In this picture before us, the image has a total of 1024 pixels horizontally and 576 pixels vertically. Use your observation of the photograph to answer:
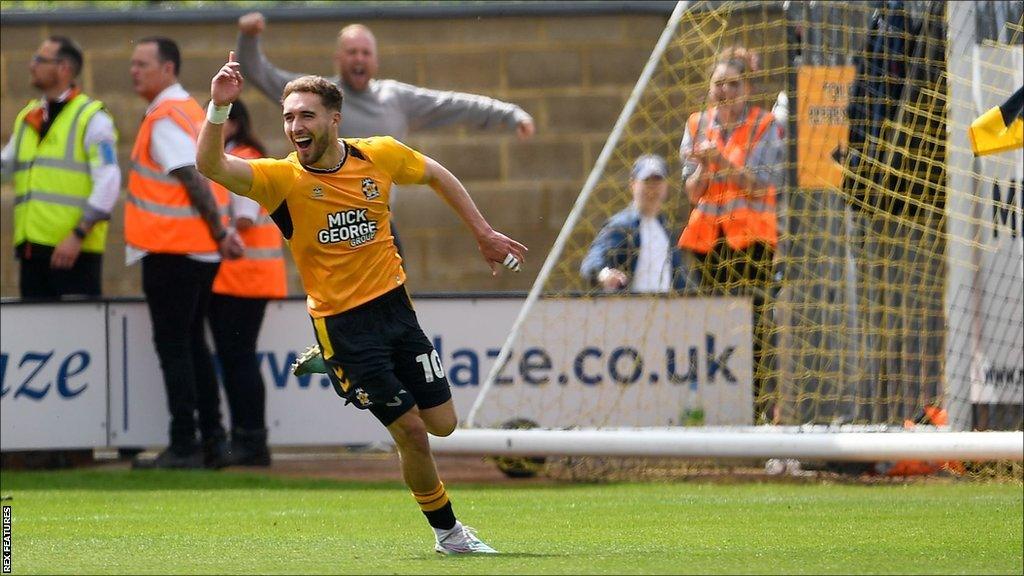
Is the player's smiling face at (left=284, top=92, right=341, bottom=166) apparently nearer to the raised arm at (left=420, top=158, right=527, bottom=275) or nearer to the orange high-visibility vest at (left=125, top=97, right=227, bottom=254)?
the raised arm at (left=420, top=158, right=527, bottom=275)

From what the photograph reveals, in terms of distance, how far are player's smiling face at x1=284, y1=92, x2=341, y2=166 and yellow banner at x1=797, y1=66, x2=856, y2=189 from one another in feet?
14.7

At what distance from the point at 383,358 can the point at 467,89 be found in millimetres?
7024

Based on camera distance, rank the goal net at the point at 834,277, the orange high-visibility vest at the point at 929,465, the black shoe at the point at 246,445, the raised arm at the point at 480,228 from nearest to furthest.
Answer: the raised arm at the point at 480,228, the orange high-visibility vest at the point at 929,465, the goal net at the point at 834,277, the black shoe at the point at 246,445

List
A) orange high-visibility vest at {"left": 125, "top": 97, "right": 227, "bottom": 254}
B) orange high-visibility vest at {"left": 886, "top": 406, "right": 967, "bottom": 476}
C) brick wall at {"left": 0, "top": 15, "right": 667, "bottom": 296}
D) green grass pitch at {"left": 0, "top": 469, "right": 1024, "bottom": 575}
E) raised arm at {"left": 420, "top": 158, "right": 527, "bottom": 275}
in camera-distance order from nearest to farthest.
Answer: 1. green grass pitch at {"left": 0, "top": 469, "right": 1024, "bottom": 575}
2. raised arm at {"left": 420, "top": 158, "right": 527, "bottom": 275}
3. orange high-visibility vest at {"left": 886, "top": 406, "right": 967, "bottom": 476}
4. orange high-visibility vest at {"left": 125, "top": 97, "right": 227, "bottom": 254}
5. brick wall at {"left": 0, "top": 15, "right": 667, "bottom": 296}

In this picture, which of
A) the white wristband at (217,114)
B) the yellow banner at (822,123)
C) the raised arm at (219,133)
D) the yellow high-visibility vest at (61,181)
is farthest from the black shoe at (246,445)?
the white wristband at (217,114)

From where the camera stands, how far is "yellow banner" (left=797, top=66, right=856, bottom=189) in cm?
1043

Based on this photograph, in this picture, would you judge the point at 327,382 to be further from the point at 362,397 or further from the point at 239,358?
the point at 362,397

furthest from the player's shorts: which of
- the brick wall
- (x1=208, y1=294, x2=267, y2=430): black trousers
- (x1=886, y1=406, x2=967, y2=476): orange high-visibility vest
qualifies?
the brick wall

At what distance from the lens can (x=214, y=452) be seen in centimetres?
1056

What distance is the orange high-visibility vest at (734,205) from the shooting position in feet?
34.4

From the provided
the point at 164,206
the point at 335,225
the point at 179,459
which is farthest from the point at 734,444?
the point at 164,206

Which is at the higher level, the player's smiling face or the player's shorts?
the player's smiling face

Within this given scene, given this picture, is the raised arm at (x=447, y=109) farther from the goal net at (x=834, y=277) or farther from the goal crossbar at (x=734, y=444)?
the goal crossbar at (x=734, y=444)

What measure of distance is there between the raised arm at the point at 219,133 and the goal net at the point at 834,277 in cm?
387
